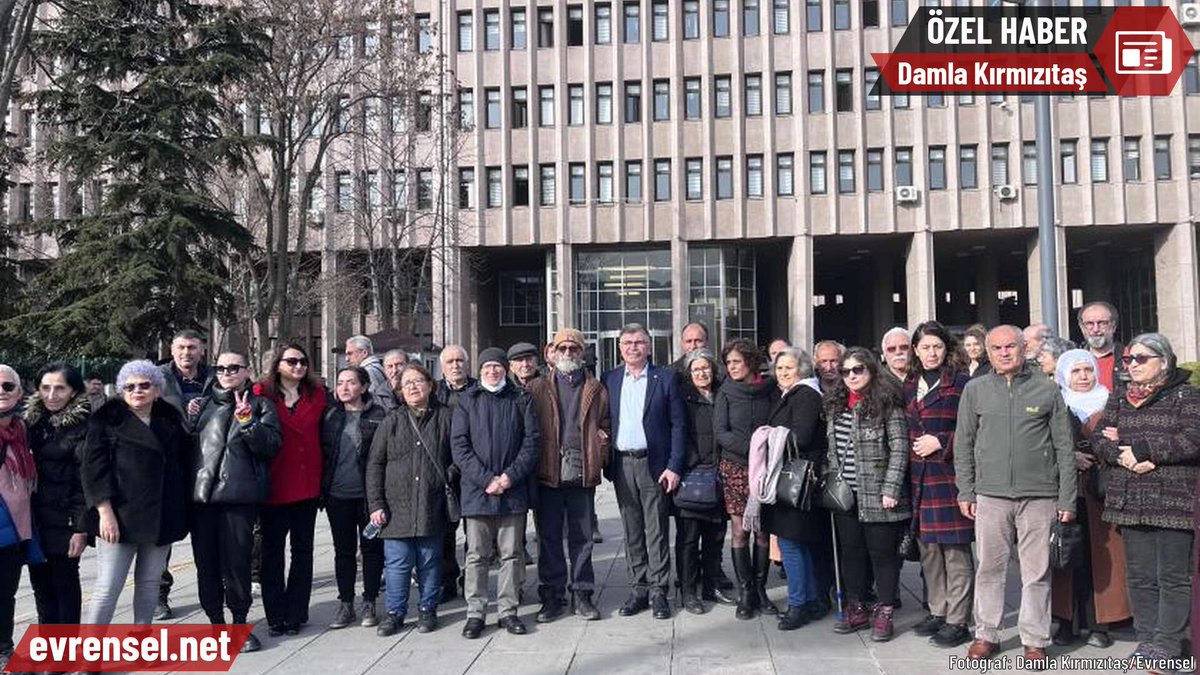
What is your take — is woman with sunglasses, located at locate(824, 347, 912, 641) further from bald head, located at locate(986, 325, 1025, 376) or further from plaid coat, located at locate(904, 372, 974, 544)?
bald head, located at locate(986, 325, 1025, 376)

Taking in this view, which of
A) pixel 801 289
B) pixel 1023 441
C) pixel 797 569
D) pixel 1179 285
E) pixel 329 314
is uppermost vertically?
pixel 801 289

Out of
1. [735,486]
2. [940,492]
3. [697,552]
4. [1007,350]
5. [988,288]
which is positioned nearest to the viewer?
[1007,350]

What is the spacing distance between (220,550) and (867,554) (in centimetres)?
438

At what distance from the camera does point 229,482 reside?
5578mm

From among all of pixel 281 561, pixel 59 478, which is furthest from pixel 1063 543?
pixel 59 478

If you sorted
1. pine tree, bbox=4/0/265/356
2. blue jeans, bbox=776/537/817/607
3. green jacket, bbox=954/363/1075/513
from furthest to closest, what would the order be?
pine tree, bbox=4/0/265/356
blue jeans, bbox=776/537/817/607
green jacket, bbox=954/363/1075/513

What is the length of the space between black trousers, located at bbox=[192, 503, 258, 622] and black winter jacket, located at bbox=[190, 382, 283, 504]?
0.43 feet

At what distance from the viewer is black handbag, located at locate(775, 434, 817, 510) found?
567 centimetres

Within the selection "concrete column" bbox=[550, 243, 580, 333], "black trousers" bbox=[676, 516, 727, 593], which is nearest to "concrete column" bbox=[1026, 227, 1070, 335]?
"concrete column" bbox=[550, 243, 580, 333]

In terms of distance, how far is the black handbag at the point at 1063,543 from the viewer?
489cm

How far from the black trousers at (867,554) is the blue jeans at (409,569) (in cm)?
281

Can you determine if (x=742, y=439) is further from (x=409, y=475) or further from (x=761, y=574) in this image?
(x=409, y=475)

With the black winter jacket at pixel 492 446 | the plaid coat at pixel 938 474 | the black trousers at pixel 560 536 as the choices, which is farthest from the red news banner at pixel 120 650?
the plaid coat at pixel 938 474

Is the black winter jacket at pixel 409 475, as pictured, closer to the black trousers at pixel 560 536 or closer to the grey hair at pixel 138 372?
the black trousers at pixel 560 536
